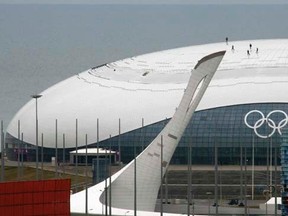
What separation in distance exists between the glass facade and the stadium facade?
5cm

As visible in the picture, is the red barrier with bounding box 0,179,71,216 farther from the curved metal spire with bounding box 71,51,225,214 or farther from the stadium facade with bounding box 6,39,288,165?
the stadium facade with bounding box 6,39,288,165

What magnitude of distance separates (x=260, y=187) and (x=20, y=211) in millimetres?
40306

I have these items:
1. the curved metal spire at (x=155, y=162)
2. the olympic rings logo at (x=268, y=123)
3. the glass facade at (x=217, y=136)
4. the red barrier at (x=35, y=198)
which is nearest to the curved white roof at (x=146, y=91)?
the glass facade at (x=217, y=136)

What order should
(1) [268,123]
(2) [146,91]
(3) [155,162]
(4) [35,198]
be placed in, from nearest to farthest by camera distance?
(4) [35,198]
(3) [155,162]
(1) [268,123]
(2) [146,91]

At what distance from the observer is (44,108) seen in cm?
10712

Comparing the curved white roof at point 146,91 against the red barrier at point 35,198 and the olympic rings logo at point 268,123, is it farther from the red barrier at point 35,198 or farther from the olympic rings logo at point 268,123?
the red barrier at point 35,198

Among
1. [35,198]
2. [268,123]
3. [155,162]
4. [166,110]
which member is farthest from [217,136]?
[35,198]

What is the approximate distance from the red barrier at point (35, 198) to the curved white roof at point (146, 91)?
1997 inches

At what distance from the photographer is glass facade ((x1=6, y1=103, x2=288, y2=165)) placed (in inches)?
3861

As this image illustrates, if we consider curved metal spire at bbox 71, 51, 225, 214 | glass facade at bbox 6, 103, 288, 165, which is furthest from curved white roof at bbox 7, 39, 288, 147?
curved metal spire at bbox 71, 51, 225, 214

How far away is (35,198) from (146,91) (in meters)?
55.7

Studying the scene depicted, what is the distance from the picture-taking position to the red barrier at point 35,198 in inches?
1848

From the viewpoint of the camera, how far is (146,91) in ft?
339

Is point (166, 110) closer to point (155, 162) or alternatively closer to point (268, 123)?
point (268, 123)
